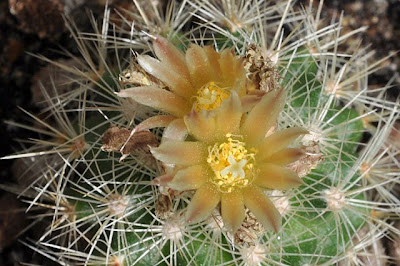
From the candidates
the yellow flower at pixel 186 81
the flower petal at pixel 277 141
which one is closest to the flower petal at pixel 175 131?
the yellow flower at pixel 186 81

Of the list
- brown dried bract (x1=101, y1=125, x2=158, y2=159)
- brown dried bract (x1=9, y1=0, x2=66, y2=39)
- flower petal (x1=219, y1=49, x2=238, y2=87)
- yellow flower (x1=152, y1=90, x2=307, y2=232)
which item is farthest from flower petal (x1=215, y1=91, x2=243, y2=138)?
brown dried bract (x1=9, y1=0, x2=66, y2=39)

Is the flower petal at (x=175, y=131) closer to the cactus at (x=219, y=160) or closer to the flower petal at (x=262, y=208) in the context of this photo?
the cactus at (x=219, y=160)

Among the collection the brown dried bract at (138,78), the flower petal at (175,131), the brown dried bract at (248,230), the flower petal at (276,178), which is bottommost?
the brown dried bract at (248,230)

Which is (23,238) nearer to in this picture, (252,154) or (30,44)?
(30,44)

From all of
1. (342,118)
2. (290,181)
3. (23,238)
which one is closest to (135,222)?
(290,181)

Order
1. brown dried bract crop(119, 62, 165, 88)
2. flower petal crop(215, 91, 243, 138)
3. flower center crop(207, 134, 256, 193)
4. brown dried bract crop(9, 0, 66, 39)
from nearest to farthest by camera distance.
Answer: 1. flower petal crop(215, 91, 243, 138)
2. flower center crop(207, 134, 256, 193)
3. brown dried bract crop(119, 62, 165, 88)
4. brown dried bract crop(9, 0, 66, 39)

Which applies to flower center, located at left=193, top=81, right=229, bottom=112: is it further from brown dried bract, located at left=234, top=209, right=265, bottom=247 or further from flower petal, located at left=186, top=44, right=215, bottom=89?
brown dried bract, located at left=234, top=209, right=265, bottom=247

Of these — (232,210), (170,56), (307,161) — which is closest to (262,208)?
(232,210)
